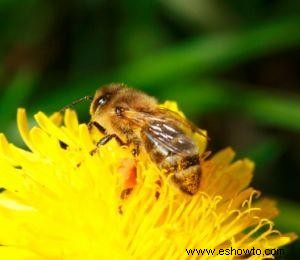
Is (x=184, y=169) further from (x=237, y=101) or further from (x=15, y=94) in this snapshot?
(x=237, y=101)

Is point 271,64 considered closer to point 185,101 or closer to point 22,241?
point 185,101

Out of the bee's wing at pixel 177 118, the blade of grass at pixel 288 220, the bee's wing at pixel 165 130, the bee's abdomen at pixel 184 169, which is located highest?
the blade of grass at pixel 288 220

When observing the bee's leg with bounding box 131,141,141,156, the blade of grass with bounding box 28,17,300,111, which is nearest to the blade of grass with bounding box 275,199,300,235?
the blade of grass with bounding box 28,17,300,111

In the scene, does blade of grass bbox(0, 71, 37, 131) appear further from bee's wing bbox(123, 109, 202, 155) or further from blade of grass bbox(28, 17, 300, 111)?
bee's wing bbox(123, 109, 202, 155)

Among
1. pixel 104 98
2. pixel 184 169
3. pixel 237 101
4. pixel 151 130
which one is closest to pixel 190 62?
pixel 237 101

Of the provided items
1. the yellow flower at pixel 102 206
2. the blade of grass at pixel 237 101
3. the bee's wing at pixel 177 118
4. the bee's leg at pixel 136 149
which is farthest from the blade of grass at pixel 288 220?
the bee's leg at pixel 136 149

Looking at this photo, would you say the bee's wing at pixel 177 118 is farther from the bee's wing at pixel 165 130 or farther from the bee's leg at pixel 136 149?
the bee's leg at pixel 136 149
